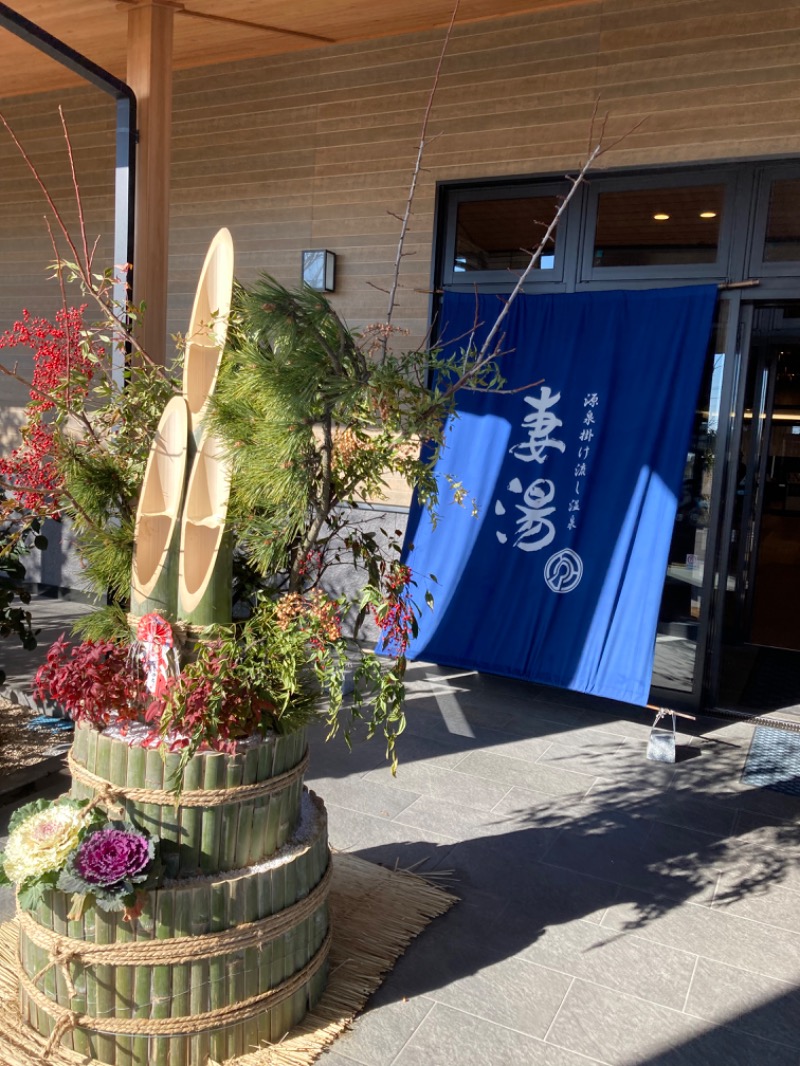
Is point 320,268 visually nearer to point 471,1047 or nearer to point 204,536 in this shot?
point 204,536

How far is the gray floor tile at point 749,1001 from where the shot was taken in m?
2.69

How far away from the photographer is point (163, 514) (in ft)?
7.93

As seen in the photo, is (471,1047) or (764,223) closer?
(471,1047)

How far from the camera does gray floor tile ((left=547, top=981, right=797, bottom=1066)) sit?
254cm

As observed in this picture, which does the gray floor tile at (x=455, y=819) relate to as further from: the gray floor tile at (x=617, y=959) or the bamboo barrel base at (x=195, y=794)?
the bamboo barrel base at (x=195, y=794)

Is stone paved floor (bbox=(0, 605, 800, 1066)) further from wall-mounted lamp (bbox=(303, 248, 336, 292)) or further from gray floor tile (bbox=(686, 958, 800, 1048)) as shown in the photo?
wall-mounted lamp (bbox=(303, 248, 336, 292))

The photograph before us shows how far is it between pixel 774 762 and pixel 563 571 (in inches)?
63.8

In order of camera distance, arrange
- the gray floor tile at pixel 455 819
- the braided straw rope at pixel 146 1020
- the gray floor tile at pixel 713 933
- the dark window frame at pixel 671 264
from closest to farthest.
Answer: the braided straw rope at pixel 146 1020 < the gray floor tile at pixel 713 933 < the gray floor tile at pixel 455 819 < the dark window frame at pixel 671 264

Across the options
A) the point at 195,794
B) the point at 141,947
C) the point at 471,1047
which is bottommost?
the point at 471,1047

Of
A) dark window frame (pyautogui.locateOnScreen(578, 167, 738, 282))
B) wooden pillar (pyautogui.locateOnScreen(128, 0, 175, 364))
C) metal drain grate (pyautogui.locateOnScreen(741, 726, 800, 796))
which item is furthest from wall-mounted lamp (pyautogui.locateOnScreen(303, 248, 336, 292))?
metal drain grate (pyautogui.locateOnScreen(741, 726, 800, 796))

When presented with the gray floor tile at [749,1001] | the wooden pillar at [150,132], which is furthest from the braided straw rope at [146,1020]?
the wooden pillar at [150,132]

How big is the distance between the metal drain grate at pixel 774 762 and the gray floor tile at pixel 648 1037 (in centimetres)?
212

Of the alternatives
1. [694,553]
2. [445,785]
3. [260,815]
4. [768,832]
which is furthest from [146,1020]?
[694,553]

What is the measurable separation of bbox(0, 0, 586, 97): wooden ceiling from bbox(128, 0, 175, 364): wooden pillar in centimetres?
14
